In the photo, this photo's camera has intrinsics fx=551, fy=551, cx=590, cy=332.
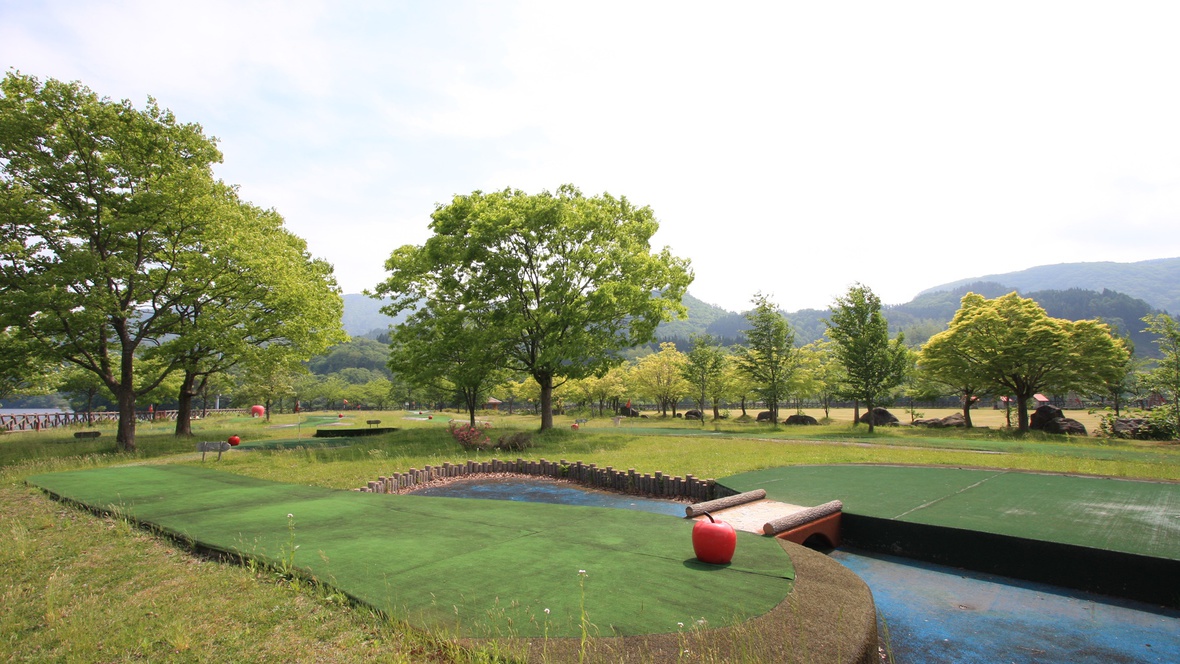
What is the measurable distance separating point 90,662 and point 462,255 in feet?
71.5

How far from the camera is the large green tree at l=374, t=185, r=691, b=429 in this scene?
24.8 meters

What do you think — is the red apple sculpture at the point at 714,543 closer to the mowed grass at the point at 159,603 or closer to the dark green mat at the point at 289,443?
the mowed grass at the point at 159,603

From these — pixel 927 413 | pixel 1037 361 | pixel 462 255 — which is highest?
pixel 462 255

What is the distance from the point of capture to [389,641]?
479cm

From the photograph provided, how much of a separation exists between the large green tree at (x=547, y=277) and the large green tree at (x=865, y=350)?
10.7 meters

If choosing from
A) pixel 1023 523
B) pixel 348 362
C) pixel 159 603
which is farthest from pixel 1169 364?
pixel 348 362

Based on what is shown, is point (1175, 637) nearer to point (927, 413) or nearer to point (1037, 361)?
point (1037, 361)

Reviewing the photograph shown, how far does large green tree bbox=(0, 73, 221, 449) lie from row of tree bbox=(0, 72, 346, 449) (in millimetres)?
46

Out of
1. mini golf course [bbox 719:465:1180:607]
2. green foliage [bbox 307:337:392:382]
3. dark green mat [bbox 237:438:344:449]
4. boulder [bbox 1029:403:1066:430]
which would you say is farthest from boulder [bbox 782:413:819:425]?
green foliage [bbox 307:337:392:382]

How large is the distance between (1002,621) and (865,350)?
87.0 ft

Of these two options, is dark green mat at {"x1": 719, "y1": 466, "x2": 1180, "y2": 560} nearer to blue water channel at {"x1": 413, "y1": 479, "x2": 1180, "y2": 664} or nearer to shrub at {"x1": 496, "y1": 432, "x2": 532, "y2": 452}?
blue water channel at {"x1": 413, "y1": 479, "x2": 1180, "y2": 664}

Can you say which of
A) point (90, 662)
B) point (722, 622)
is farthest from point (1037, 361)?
point (90, 662)

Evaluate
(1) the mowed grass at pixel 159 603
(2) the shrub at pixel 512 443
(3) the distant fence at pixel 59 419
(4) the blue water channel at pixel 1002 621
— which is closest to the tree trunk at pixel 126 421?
(1) the mowed grass at pixel 159 603

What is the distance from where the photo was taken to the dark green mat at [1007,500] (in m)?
8.09
